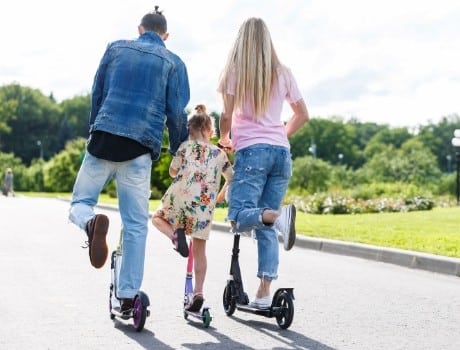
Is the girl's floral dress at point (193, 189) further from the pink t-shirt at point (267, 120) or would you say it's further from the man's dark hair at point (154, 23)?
the man's dark hair at point (154, 23)

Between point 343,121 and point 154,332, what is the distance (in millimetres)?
144610

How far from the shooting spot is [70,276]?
849 cm

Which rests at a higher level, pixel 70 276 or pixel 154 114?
pixel 154 114

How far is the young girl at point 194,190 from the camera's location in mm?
5680

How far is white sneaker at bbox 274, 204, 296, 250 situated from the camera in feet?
18.7

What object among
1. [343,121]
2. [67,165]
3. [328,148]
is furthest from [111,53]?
[343,121]

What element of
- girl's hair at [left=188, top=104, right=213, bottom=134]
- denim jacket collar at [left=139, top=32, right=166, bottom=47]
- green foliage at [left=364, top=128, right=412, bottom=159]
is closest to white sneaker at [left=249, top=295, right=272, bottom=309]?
girl's hair at [left=188, top=104, right=213, bottom=134]

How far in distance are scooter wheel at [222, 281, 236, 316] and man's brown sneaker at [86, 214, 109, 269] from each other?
3.83 ft

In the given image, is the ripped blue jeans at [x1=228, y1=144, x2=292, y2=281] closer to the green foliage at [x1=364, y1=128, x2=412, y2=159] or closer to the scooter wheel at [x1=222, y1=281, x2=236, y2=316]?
the scooter wheel at [x1=222, y1=281, x2=236, y2=316]

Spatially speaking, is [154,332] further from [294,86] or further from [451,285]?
[451,285]

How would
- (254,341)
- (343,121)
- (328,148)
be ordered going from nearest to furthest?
1. (254,341)
2. (328,148)
3. (343,121)

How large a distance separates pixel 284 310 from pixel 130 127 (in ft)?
4.94

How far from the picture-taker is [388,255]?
1091 cm

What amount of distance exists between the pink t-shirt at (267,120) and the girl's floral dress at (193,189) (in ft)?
0.77
